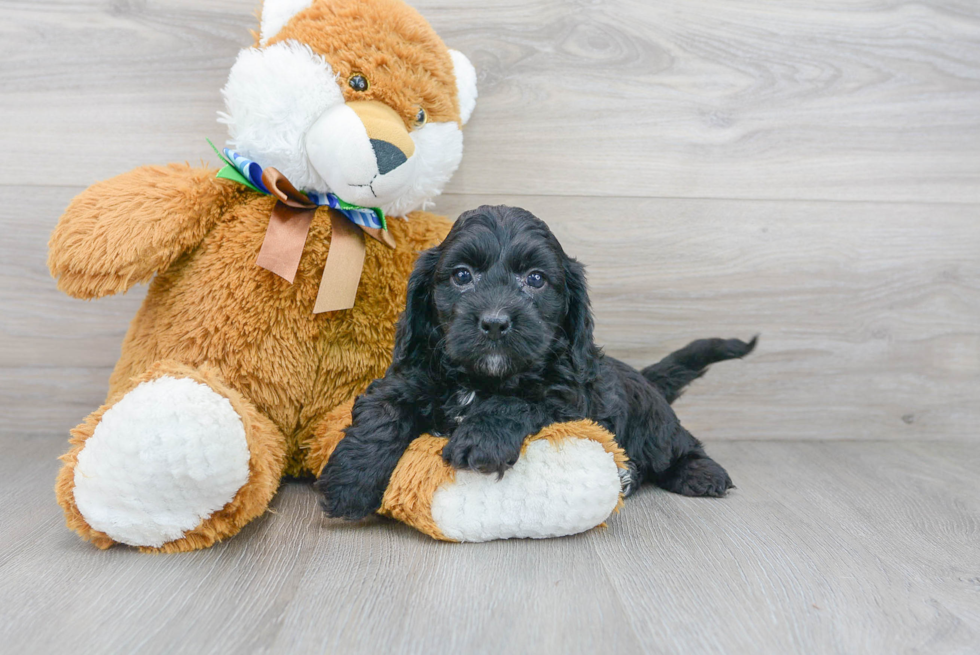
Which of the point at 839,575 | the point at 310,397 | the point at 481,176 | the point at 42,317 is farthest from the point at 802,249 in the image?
the point at 42,317

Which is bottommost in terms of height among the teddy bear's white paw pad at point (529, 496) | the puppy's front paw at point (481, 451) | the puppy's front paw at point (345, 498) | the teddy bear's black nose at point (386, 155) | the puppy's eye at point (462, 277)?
the puppy's front paw at point (345, 498)

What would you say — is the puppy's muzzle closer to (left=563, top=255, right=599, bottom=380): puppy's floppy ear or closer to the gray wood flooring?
(left=563, top=255, right=599, bottom=380): puppy's floppy ear

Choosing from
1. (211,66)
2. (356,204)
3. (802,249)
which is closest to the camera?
(356,204)

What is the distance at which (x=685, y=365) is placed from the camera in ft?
5.64

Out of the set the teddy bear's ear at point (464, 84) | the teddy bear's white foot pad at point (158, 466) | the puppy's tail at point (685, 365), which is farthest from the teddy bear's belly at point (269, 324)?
the puppy's tail at point (685, 365)

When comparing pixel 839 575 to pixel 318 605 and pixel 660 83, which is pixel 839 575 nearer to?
pixel 318 605

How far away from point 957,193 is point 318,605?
2044mm

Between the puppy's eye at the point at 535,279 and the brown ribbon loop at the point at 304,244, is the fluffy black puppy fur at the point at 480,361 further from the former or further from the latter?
the brown ribbon loop at the point at 304,244

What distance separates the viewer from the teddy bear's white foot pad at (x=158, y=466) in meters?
1.11

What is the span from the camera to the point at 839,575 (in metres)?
1.18

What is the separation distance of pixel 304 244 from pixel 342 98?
31cm

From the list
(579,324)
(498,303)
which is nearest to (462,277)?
(498,303)

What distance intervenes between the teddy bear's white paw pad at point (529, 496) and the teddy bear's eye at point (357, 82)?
0.80 meters

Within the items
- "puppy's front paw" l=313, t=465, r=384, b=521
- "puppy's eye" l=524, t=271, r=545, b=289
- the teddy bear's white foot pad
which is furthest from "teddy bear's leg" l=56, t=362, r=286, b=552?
"puppy's eye" l=524, t=271, r=545, b=289
